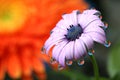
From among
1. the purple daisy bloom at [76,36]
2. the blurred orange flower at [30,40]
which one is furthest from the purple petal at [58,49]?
the blurred orange flower at [30,40]

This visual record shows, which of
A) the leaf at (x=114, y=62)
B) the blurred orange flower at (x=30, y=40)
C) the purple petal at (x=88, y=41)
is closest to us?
the purple petal at (x=88, y=41)

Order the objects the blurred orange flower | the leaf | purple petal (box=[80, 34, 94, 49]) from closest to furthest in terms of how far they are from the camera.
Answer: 1. purple petal (box=[80, 34, 94, 49])
2. the leaf
3. the blurred orange flower

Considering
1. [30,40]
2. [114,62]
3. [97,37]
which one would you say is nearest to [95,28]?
[97,37]

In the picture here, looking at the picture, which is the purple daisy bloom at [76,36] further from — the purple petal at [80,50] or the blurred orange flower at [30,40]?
the blurred orange flower at [30,40]

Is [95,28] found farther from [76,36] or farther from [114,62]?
[114,62]

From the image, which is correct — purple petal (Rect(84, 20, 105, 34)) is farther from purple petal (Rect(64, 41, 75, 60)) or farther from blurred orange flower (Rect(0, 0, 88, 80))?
blurred orange flower (Rect(0, 0, 88, 80))

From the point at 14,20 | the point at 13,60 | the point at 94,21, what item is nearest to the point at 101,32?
the point at 94,21

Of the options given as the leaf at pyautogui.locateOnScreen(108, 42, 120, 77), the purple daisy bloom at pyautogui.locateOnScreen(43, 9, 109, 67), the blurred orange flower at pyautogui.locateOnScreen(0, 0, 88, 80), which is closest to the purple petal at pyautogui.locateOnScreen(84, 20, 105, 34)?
the purple daisy bloom at pyautogui.locateOnScreen(43, 9, 109, 67)

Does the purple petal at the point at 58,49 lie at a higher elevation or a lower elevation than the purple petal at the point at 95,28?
lower
